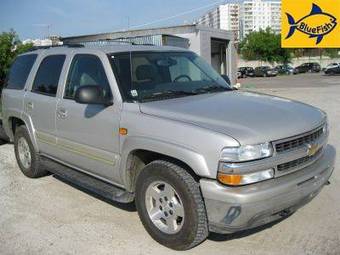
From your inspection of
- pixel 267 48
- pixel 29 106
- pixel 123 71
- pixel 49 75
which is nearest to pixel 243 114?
pixel 123 71

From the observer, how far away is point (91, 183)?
199 inches

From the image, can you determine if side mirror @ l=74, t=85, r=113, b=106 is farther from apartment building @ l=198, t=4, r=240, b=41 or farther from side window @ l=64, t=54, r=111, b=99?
apartment building @ l=198, t=4, r=240, b=41

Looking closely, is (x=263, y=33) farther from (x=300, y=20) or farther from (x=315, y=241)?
(x=315, y=241)

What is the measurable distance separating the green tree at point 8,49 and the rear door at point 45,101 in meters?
13.8

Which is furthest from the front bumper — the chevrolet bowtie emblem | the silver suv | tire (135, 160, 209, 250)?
the chevrolet bowtie emblem

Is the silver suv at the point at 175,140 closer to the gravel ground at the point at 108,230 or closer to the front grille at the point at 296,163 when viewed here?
the front grille at the point at 296,163

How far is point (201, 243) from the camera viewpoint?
4.29 meters

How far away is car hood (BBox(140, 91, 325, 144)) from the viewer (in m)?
3.69

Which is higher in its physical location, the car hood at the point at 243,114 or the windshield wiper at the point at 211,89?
the windshield wiper at the point at 211,89

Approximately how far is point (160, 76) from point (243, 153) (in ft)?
5.69

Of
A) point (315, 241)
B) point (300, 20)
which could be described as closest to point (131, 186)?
point (315, 241)

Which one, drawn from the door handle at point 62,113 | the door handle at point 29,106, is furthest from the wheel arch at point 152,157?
the door handle at point 29,106

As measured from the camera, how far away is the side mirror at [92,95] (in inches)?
177

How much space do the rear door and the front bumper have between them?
2755 millimetres
